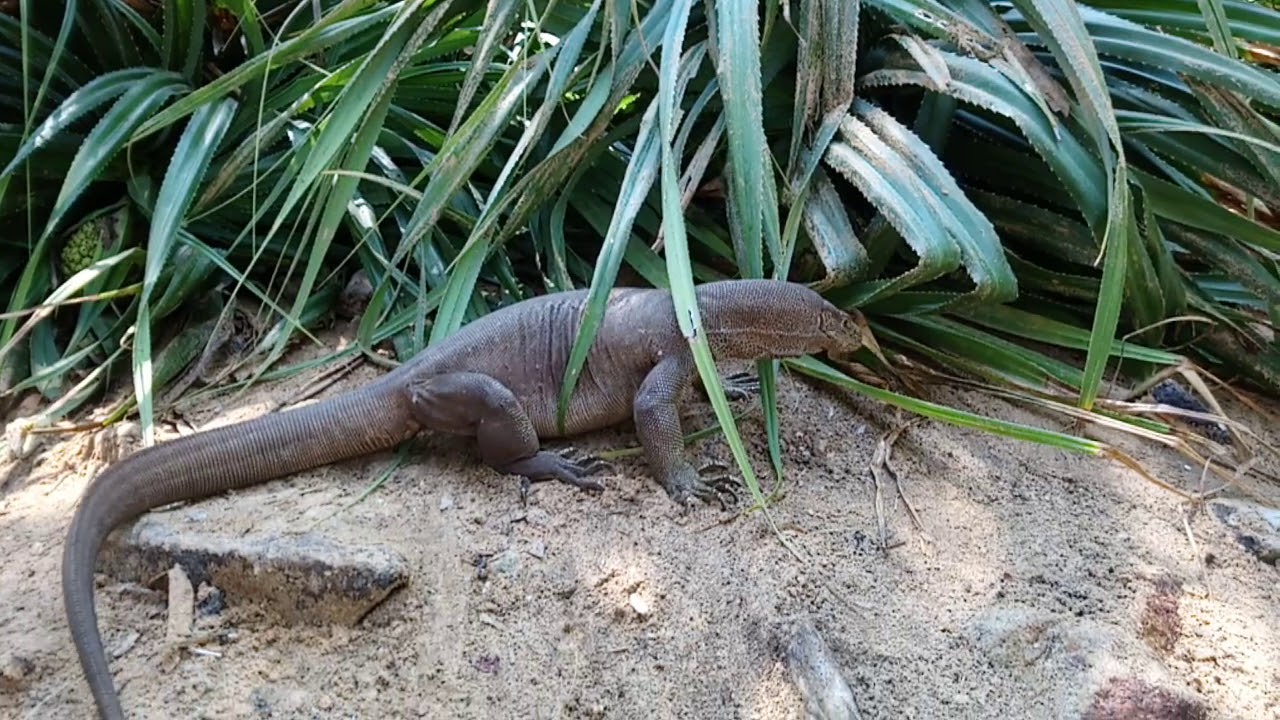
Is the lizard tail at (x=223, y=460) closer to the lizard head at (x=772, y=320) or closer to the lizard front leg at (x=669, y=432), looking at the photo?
the lizard front leg at (x=669, y=432)

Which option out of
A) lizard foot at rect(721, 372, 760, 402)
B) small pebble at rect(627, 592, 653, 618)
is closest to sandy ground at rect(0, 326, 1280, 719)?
small pebble at rect(627, 592, 653, 618)

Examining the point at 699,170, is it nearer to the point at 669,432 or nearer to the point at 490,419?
the point at 669,432

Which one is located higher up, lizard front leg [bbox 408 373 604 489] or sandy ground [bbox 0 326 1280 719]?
lizard front leg [bbox 408 373 604 489]

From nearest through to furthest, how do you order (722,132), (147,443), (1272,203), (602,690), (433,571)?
(602,690), (433,571), (147,443), (1272,203), (722,132)

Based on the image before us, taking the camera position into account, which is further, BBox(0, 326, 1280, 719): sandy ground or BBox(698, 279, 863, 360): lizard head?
BBox(698, 279, 863, 360): lizard head

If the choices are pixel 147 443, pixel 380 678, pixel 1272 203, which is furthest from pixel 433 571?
pixel 1272 203

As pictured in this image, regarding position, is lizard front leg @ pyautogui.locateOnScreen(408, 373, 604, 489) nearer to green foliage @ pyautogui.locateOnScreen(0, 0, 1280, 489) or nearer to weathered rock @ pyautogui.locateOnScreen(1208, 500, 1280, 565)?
green foliage @ pyautogui.locateOnScreen(0, 0, 1280, 489)

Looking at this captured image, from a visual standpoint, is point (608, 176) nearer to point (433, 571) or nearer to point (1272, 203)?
point (433, 571)
